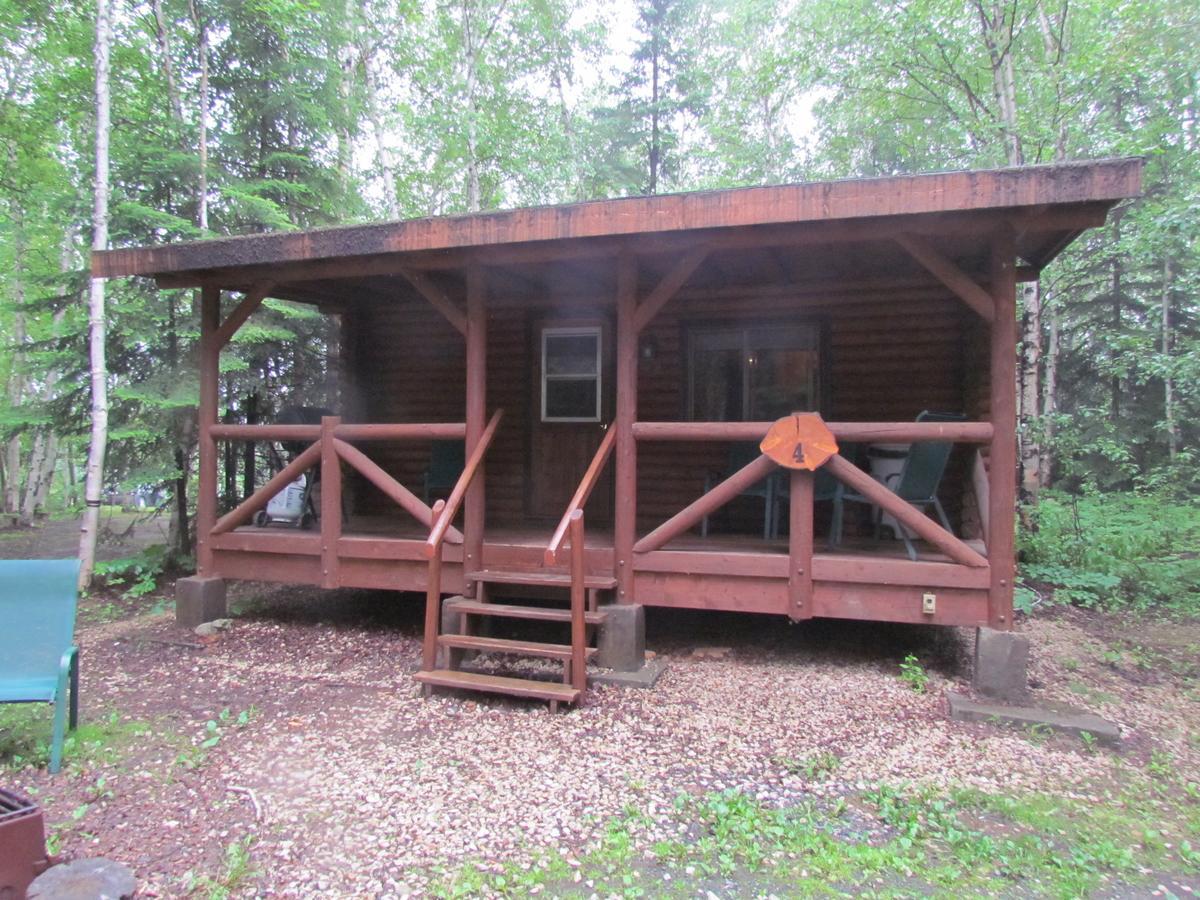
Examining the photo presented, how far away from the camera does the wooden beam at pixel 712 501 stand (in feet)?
13.5

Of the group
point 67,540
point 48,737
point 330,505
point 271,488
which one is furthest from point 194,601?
point 67,540

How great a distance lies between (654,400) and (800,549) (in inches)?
98.0

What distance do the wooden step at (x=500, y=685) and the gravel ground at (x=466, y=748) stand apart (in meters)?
0.10

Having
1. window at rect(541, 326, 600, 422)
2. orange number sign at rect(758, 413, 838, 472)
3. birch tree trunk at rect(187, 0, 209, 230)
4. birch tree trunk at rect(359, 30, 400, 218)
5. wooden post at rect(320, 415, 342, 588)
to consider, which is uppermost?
birch tree trunk at rect(359, 30, 400, 218)

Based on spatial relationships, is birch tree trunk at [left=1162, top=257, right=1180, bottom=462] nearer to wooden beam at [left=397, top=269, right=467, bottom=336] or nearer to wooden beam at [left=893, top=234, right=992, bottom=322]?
wooden beam at [left=893, top=234, right=992, bottom=322]

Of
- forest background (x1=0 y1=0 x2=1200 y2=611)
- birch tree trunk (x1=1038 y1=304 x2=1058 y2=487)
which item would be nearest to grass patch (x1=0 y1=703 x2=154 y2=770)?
forest background (x1=0 y1=0 x2=1200 y2=611)

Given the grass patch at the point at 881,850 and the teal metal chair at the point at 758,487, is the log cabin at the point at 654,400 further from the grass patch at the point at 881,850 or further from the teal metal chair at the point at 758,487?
the grass patch at the point at 881,850

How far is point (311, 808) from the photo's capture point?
2.71m

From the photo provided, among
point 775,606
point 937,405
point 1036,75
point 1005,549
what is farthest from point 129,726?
point 1036,75

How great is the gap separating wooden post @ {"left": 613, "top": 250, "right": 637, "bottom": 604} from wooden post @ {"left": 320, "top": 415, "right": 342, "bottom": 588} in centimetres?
197

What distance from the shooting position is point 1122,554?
766 centimetres

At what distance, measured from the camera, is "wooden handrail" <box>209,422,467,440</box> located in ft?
15.6

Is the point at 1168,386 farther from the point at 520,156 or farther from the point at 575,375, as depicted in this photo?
the point at 520,156

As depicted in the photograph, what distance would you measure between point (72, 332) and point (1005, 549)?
26.5ft
